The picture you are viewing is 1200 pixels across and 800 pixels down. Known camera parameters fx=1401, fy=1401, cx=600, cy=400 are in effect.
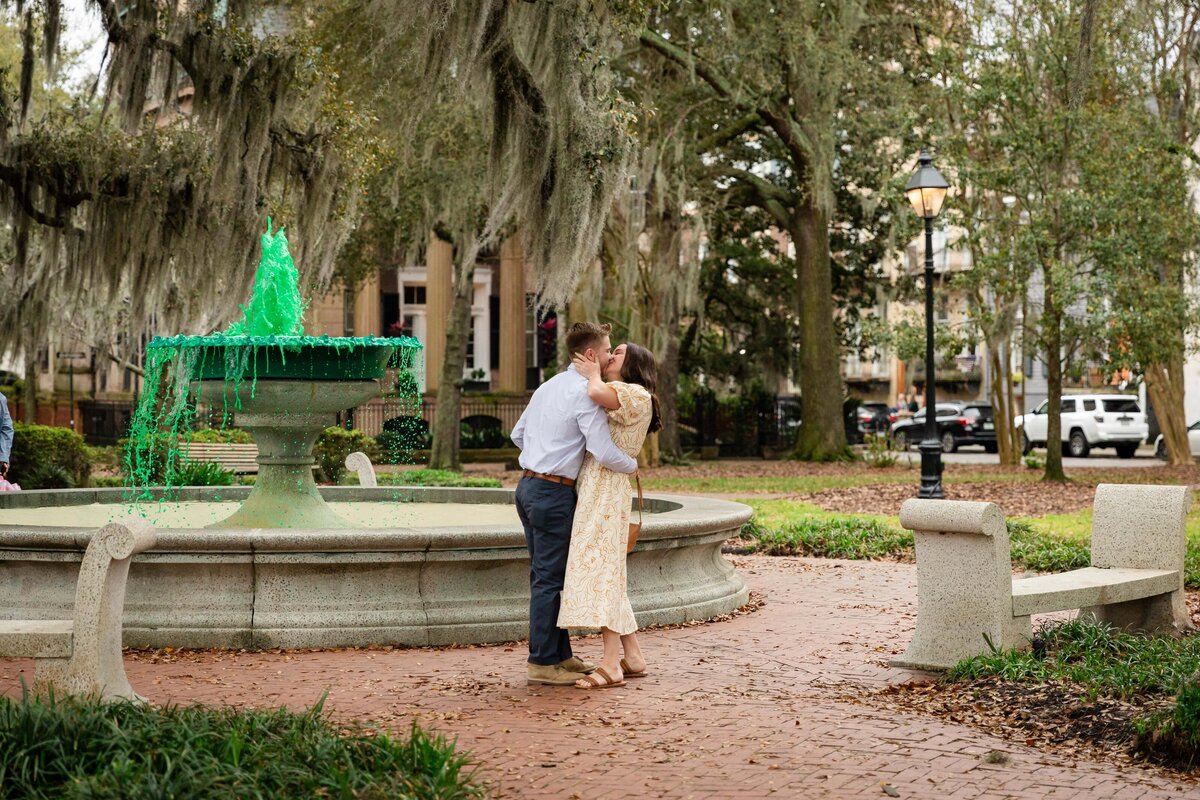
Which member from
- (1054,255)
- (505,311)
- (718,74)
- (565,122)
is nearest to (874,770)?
(565,122)

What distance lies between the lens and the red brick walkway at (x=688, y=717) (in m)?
5.27

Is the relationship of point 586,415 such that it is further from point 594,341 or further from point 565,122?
point 565,122

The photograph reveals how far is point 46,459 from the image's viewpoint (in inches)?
717

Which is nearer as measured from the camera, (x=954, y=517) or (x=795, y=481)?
(x=954, y=517)

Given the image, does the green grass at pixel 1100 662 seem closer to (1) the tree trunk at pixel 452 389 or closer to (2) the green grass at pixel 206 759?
(2) the green grass at pixel 206 759

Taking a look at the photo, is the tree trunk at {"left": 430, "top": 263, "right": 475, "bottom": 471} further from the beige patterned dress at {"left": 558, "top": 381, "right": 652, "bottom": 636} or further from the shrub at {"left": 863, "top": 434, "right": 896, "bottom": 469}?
the beige patterned dress at {"left": 558, "top": 381, "right": 652, "bottom": 636}

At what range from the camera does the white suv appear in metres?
37.8

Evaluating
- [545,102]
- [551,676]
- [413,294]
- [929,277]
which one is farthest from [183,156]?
[413,294]

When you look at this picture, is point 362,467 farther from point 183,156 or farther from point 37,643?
point 37,643

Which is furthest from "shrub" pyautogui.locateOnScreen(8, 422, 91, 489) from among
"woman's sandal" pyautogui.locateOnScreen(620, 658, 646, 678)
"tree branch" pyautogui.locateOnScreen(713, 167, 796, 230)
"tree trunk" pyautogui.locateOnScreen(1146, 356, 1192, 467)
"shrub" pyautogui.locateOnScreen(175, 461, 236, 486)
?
"tree trunk" pyautogui.locateOnScreen(1146, 356, 1192, 467)

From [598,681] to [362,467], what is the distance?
757 cm

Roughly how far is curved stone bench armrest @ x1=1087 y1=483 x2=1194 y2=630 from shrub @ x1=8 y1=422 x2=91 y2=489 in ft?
44.6

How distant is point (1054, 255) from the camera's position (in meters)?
24.7

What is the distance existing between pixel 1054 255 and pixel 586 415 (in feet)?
Answer: 64.0
